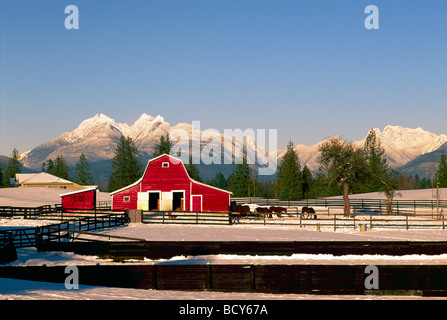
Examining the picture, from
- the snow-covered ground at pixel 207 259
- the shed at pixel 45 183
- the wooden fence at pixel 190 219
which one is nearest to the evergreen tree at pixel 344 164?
the wooden fence at pixel 190 219

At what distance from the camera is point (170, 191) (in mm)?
46188

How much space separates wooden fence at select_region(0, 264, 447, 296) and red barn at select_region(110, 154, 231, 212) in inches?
1186

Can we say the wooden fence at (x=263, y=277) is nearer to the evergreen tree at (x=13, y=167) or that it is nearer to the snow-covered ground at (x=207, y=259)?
the snow-covered ground at (x=207, y=259)

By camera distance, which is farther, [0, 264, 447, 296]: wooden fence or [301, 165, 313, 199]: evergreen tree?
[301, 165, 313, 199]: evergreen tree

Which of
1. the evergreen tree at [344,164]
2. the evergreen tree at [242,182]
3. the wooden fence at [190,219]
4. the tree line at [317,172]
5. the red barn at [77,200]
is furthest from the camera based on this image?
the evergreen tree at [242,182]

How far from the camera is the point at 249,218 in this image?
4175cm

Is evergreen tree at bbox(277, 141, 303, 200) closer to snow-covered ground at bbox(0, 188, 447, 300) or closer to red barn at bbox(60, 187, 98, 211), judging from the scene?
red barn at bbox(60, 187, 98, 211)

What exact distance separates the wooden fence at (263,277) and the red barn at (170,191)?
30.1m

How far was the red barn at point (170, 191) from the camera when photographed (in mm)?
45906

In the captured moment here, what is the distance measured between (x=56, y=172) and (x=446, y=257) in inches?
5936

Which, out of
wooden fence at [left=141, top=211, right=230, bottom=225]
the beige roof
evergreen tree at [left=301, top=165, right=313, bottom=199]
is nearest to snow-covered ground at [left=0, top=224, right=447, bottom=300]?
wooden fence at [left=141, top=211, right=230, bottom=225]

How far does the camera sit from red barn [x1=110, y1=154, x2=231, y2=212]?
151ft

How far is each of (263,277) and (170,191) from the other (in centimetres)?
3193
